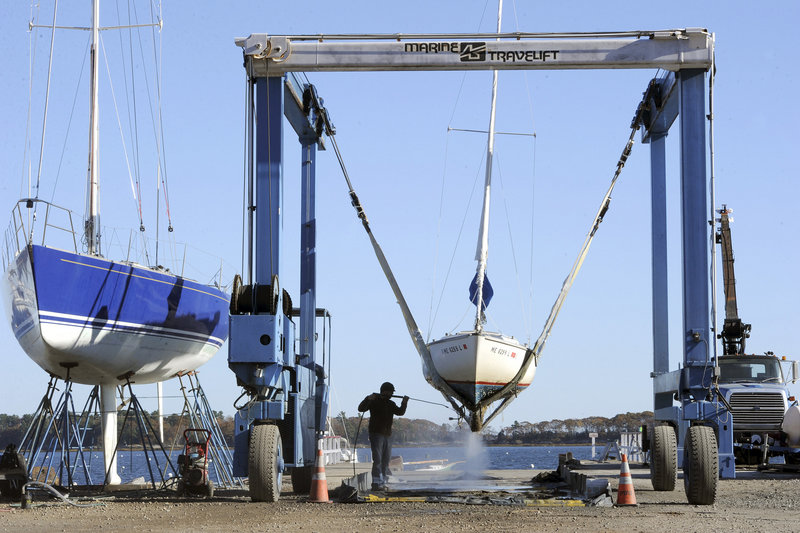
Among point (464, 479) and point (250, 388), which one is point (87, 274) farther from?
point (464, 479)

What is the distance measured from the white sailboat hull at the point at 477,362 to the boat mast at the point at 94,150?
27.3 feet

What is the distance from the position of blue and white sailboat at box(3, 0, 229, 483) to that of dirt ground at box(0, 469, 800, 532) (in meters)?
6.12

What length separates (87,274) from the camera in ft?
65.7

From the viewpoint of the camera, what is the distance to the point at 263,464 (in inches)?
531

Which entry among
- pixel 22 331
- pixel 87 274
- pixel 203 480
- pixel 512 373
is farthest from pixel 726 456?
pixel 22 331

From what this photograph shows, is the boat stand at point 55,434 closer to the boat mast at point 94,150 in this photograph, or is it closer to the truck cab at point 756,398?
the boat mast at point 94,150

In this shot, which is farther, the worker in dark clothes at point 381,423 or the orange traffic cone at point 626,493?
the worker in dark clothes at point 381,423

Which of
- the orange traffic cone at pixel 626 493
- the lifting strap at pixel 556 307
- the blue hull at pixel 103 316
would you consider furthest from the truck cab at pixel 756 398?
the blue hull at pixel 103 316

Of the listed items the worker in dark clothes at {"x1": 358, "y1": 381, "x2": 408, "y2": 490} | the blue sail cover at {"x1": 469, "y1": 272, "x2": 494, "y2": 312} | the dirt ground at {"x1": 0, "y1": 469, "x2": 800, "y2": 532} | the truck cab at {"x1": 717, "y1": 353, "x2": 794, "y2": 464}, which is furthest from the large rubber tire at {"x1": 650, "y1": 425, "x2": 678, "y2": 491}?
the truck cab at {"x1": 717, "y1": 353, "x2": 794, "y2": 464}

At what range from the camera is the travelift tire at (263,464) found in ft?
44.3

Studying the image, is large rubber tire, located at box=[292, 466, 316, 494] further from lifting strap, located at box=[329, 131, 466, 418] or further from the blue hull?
the blue hull

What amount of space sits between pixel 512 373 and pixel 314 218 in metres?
4.66

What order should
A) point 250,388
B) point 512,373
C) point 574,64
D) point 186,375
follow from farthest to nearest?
point 186,375 < point 512,373 < point 574,64 < point 250,388

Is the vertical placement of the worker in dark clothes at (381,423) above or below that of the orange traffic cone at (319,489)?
above
